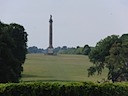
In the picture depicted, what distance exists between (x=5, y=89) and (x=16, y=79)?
22.2 m

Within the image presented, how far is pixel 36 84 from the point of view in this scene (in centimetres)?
2469

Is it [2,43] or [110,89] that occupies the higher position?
[2,43]

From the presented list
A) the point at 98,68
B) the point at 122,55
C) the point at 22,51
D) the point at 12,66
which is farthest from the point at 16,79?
the point at 98,68

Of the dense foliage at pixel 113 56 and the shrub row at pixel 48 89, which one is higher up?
the dense foliage at pixel 113 56

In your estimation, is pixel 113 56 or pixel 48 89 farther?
pixel 113 56

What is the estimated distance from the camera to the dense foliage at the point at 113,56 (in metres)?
69.8

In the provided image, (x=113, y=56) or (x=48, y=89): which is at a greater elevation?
(x=113, y=56)

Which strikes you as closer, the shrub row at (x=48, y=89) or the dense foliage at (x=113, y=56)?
the shrub row at (x=48, y=89)

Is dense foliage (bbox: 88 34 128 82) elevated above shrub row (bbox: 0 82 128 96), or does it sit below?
above

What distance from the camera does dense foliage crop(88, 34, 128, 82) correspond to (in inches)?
2746

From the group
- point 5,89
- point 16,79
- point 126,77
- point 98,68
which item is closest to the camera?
point 5,89

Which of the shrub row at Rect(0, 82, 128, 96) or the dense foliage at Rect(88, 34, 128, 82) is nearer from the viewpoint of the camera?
the shrub row at Rect(0, 82, 128, 96)

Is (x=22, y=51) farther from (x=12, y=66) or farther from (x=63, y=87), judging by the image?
(x=63, y=87)

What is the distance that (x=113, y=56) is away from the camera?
71.1 meters
